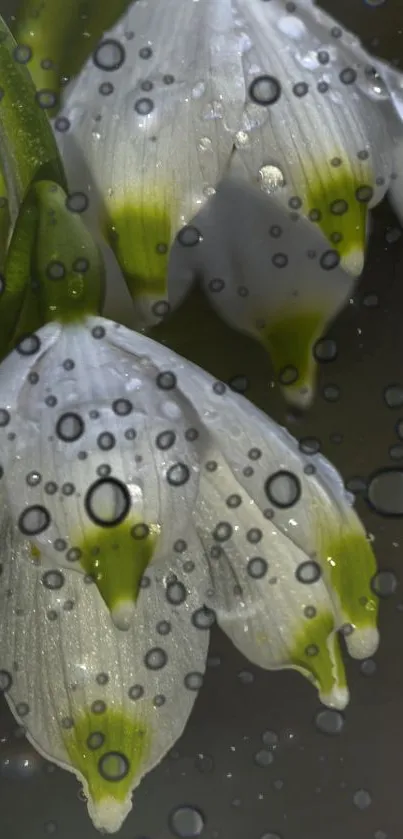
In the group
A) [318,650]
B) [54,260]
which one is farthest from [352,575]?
[54,260]

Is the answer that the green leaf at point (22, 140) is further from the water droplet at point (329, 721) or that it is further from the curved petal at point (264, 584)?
the water droplet at point (329, 721)

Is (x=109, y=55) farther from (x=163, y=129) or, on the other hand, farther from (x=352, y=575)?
(x=352, y=575)

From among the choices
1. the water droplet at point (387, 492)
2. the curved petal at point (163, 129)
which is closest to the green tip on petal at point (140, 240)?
the curved petal at point (163, 129)

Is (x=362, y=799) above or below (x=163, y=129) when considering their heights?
below

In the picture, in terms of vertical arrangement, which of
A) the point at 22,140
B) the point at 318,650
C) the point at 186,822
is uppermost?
the point at 22,140

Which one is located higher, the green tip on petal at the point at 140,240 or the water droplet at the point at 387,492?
the green tip on petal at the point at 140,240

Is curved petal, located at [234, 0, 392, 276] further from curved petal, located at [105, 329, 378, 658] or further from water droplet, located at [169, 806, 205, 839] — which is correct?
water droplet, located at [169, 806, 205, 839]
